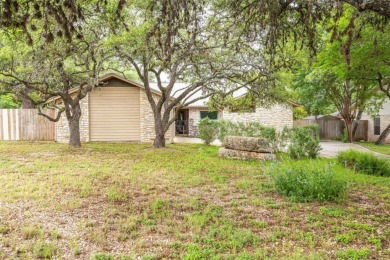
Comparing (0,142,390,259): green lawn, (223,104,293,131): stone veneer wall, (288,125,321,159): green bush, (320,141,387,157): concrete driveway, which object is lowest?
(0,142,390,259): green lawn

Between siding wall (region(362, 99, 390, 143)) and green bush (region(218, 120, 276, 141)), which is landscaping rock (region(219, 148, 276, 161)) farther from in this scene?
siding wall (region(362, 99, 390, 143))

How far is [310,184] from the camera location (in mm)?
5676

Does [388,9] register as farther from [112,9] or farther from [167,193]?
[112,9]

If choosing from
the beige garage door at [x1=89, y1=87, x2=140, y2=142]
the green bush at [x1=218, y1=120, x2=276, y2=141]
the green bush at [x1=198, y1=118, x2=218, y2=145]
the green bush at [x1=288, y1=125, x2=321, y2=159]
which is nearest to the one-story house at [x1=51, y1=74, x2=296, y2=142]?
the beige garage door at [x1=89, y1=87, x2=140, y2=142]

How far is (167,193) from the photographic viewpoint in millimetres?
6238

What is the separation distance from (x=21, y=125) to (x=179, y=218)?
15.6 metres

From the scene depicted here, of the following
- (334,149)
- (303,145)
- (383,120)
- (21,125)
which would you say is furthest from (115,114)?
(383,120)

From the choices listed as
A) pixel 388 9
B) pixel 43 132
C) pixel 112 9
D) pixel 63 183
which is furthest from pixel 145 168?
pixel 43 132

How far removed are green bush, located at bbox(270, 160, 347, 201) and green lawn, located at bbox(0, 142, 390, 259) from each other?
0.21 metres

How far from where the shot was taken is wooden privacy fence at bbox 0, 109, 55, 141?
16891 mm

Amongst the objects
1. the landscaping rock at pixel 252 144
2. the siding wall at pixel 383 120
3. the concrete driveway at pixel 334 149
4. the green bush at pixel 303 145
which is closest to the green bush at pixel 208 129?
the landscaping rock at pixel 252 144

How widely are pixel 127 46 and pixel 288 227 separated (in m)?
7.49

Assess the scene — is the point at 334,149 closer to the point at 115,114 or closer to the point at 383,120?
the point at 383,120

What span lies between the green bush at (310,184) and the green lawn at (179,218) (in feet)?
0.68
